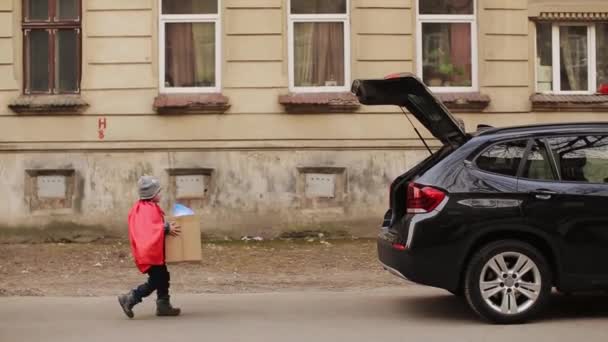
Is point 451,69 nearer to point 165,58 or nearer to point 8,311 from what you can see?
point 165,58

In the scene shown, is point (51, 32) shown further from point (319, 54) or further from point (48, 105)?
point (319, 54)

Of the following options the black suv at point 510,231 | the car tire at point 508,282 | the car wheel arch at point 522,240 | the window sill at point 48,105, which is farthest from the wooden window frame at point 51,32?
the car tire at point 508,282

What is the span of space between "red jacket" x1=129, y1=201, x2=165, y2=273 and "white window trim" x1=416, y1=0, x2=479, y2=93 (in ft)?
24.5

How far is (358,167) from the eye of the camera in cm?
1502

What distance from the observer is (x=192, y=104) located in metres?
14.8

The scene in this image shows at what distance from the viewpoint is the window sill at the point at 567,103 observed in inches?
597

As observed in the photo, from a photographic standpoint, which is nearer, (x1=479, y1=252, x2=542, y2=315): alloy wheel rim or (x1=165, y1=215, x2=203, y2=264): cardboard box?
(x1=479, y1=252, x2=542, y2=315): alloy wheel rim

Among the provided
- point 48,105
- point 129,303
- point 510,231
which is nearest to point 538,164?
point 510,231

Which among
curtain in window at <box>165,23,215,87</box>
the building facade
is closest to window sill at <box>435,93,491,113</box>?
the building facade

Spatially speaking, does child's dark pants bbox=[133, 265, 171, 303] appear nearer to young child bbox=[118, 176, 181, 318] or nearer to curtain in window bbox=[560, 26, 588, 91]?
young child bbox=[118, 176, 181, 318]

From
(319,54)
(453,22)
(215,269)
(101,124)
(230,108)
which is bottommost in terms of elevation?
(215,269)

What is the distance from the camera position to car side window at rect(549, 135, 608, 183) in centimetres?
843

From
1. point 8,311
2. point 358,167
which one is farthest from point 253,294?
point 358,167

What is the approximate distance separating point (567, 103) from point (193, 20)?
5993mm
